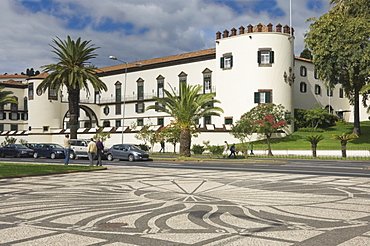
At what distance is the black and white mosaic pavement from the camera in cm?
677

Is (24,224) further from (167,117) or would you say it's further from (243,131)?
(167,117)

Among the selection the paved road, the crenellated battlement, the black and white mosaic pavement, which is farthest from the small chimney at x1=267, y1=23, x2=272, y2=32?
the black and white mosaic pavement

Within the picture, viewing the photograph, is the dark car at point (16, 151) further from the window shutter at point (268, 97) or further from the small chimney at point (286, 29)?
the small chimney at point (286, 29)

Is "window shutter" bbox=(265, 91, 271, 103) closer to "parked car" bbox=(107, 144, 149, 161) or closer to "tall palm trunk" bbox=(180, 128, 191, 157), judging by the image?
"tall palm trunk" bbox=(180, 128, 191, 157)

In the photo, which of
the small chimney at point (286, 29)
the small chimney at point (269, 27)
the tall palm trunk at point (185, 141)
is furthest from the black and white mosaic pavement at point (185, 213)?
the small chimney at point (286, 29)

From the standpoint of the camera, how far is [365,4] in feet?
149

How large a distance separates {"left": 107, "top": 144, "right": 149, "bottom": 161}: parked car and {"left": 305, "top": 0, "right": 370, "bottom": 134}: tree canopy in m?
23.7

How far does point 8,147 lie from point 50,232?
1507 inches

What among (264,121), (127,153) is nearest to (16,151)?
(127,153)

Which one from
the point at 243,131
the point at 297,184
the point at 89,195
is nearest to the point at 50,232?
Answer: the point at 89,195

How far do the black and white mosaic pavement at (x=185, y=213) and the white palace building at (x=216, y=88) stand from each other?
36235 mm

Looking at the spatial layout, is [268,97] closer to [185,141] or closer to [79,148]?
[185,141]

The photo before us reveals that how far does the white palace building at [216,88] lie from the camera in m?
54.8

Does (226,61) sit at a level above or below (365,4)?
below
